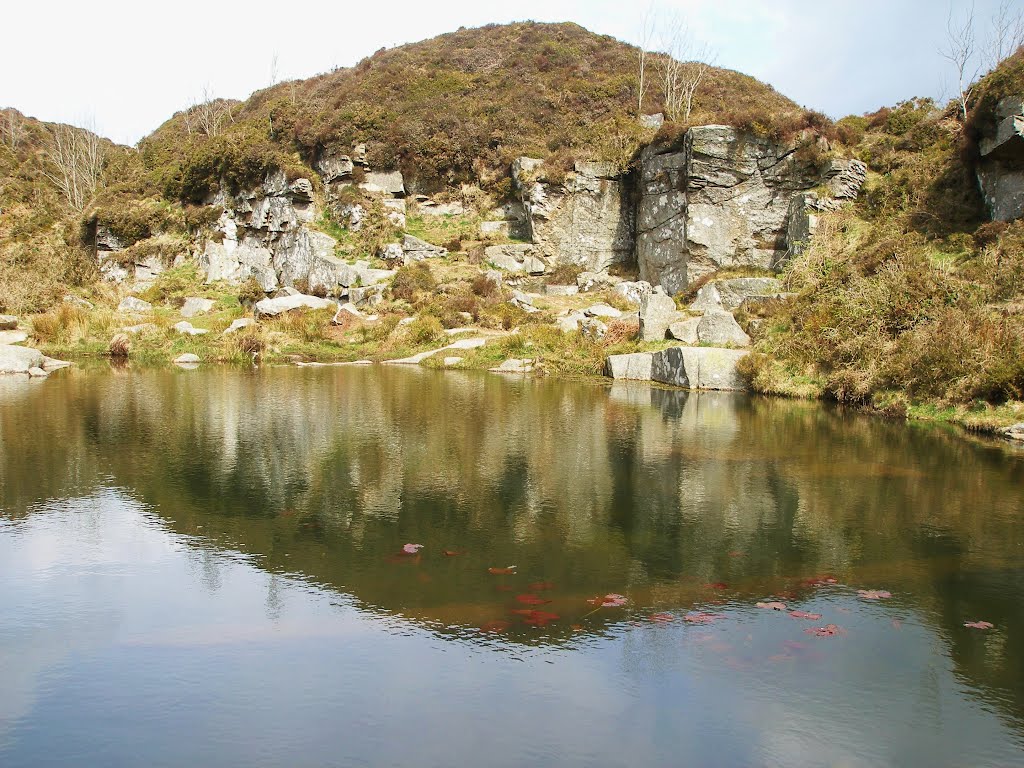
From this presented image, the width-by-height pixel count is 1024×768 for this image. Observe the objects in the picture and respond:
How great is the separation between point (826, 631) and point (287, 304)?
39.0 meters

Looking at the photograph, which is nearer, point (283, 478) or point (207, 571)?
point (207, 571)

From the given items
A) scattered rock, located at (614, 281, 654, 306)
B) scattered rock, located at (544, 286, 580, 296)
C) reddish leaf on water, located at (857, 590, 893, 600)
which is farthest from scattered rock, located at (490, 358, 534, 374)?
reddish leaf on water, located at (857, 590, 893, 600)

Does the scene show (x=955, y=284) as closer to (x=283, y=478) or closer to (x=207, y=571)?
(x=283, y=478)

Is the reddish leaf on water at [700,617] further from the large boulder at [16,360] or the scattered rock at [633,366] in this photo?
the large boulder at [16,360]

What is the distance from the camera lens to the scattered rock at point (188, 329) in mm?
38188

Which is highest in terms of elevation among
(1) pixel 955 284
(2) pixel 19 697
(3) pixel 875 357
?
(1) pixel 955 284

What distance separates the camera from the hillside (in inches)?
2068

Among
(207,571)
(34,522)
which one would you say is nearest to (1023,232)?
(207,571)

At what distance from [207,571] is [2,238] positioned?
60.9 meters

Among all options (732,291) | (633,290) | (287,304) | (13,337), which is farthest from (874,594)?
(13,337)

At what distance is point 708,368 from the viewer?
28.0m

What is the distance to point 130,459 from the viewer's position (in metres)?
13.2

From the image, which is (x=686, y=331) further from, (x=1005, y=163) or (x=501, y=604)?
(x=501, y=604)

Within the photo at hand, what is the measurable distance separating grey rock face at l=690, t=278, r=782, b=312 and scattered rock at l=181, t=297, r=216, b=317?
100 ft
